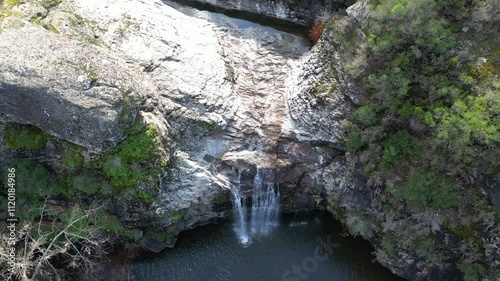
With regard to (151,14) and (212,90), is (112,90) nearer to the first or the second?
(212,90)

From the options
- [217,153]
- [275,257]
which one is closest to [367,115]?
[217,153]

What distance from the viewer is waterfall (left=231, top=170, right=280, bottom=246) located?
52.0 feet

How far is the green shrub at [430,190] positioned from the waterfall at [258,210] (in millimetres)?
5381

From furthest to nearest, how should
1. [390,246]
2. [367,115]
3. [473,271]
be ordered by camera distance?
[390,246] → [367,115] → [473,271]

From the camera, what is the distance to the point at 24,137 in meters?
13.9

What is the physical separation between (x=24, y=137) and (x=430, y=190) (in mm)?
14514

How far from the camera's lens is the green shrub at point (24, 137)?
1383 cm

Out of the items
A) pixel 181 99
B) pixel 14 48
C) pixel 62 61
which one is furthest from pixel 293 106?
pixel 14 48

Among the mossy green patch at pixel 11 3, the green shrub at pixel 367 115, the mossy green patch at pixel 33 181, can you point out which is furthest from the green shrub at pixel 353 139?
the mossy green patch at pixel 11 3

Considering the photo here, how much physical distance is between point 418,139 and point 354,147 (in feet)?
7.40

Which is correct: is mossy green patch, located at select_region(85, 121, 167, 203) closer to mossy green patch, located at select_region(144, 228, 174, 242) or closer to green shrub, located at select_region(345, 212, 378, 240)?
mossy green patch, located at select_region(144, 228, 174, 242)

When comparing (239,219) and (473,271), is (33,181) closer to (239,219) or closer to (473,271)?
(239,219)

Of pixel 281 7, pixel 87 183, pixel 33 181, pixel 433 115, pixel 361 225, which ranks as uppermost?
pixel 281 7

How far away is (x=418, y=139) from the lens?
12.8 m
